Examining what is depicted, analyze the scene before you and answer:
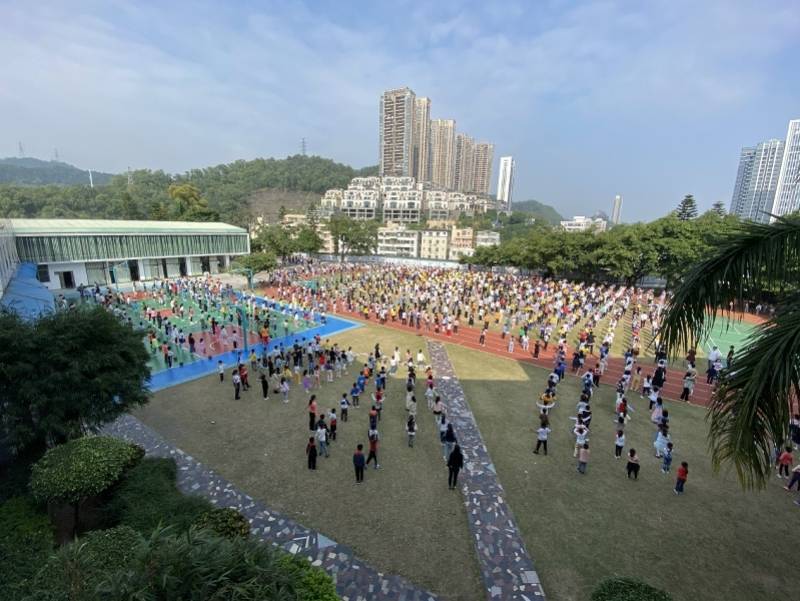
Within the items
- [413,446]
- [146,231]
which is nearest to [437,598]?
[413,446]

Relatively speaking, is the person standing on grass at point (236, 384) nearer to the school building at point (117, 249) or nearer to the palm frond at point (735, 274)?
the palm frond at point (735, 274)

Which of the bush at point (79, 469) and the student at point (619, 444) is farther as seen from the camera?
the student at point (619, 444)

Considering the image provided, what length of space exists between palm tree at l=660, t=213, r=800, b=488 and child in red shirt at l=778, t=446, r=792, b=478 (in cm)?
815

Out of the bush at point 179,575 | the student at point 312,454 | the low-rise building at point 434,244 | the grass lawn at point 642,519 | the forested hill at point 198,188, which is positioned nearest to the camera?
the bush at point 179,575

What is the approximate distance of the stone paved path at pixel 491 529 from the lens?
21.9 ft

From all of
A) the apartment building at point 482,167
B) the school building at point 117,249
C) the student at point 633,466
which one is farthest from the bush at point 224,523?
the apartment building at point 482,167

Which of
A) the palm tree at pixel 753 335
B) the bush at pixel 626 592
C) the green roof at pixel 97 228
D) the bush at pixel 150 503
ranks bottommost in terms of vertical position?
the bush at pixel 150 503

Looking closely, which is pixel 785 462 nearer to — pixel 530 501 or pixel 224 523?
pixel 530 501

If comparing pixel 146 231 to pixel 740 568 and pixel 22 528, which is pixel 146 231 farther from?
pixel 740 568

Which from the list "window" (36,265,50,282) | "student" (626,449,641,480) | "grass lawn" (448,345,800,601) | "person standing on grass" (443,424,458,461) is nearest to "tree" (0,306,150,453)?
"person standing on grass" (443,424,458,461)

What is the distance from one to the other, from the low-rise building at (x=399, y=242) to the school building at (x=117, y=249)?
37.3m

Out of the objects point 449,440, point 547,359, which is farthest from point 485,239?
point 449,440

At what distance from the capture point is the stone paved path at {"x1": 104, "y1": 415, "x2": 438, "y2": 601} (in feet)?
21.4

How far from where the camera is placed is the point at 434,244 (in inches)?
3162
